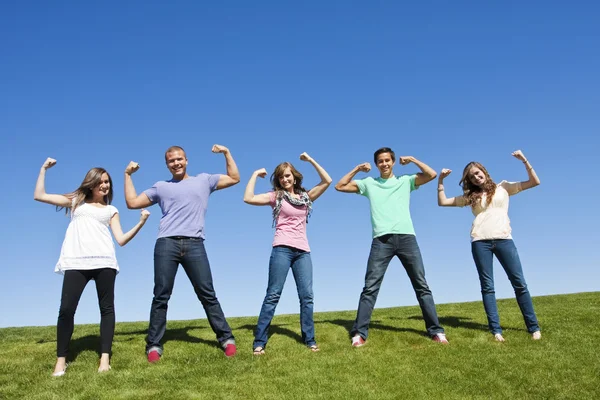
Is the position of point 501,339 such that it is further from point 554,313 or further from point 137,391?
point 137,391

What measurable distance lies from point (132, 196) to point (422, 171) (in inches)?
195

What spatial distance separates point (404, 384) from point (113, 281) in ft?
15.2

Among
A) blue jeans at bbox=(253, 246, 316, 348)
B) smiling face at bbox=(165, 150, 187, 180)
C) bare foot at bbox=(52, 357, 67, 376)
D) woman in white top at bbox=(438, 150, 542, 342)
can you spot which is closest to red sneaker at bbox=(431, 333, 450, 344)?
woman in white top at bbox=(438, 150, 542, 342)

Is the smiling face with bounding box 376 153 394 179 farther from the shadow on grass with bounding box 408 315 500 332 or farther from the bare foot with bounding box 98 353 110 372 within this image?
the bare foot with bounding box 98 353 110 372

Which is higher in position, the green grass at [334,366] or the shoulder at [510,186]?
the shoulder at [510,186]

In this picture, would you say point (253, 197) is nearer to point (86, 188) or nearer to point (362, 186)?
point (362, 186)

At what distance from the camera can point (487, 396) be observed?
6.73 meters

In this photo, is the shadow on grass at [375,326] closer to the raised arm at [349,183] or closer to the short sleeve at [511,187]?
the raised arm at [349,183]

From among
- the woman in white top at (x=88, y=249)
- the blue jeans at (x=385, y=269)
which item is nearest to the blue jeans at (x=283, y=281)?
the blue jeans at (x=385, y=269)

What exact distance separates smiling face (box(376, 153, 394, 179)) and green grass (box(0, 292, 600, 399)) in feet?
9.67

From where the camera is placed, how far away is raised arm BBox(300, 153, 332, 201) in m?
8.95

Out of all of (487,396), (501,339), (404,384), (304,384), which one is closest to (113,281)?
(304,384)

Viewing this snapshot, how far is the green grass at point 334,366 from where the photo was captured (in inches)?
270

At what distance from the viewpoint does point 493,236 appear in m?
9.05
